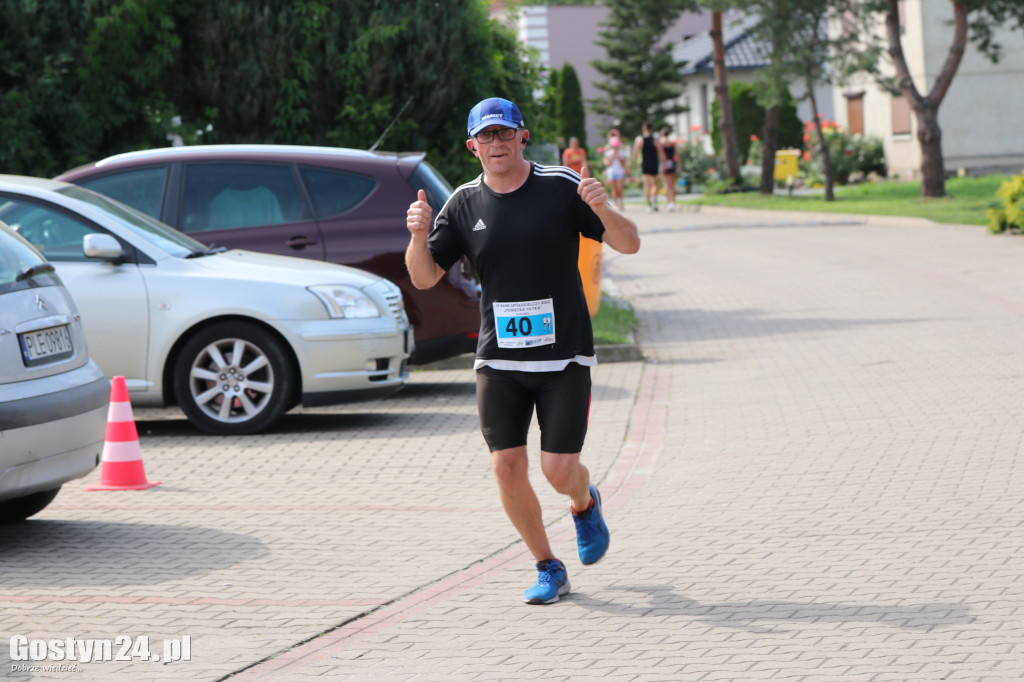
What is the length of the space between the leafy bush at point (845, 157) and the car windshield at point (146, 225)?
35.2m

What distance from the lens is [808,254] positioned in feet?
73.0

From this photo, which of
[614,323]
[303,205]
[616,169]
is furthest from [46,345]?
[616,169]

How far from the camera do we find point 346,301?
383 inches

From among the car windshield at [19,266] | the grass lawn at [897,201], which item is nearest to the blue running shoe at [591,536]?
the car windshield at [19,266]

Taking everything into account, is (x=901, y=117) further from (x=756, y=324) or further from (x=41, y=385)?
(x=41, y=385)

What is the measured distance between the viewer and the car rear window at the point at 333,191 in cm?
1099

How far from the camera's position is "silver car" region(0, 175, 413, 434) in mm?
9398

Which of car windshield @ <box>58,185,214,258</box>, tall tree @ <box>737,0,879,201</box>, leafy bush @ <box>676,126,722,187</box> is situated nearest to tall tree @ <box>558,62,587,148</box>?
leafy bush @ <box>676,126,722,187</box>

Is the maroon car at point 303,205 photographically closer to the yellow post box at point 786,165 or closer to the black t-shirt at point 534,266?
the black t-shirt at point 534,266

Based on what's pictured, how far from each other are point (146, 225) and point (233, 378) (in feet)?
3.95

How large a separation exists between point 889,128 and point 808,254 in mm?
23102

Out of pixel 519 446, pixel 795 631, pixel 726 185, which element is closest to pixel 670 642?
pixel 795 631

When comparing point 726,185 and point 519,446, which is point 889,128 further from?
point 519,446

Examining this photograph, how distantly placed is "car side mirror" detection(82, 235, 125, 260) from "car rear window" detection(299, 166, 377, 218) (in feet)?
7.02
